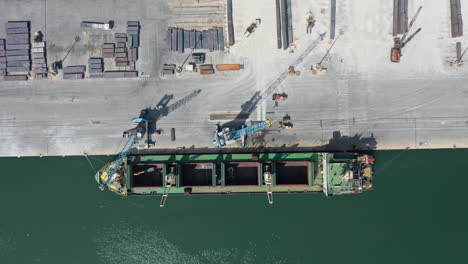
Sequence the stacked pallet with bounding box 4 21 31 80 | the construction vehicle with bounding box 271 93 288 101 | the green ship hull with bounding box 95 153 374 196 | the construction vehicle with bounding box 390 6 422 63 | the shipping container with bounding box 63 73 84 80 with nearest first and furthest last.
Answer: the green ship hull with bounding box 95 153 374 196
the construction vehicle with bounding box 390 6 422 63
the construction vehicle with bounding box 271 93 288 101
the shipping container with bounding box 63 73 84 80
the stacked pallet with bounding box 4 21 31 80

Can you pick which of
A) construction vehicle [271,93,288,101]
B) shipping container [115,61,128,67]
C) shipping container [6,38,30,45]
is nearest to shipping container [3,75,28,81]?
shipping container [6,38,30,45]

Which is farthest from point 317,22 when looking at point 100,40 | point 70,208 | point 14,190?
point 14,190

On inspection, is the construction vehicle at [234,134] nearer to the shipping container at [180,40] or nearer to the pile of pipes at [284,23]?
the pile of pipes at [284,23]

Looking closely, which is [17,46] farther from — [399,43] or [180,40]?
[399,43]

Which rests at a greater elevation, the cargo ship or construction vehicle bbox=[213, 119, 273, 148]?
construction vehicle bbox=[213, 119, 273, 148]

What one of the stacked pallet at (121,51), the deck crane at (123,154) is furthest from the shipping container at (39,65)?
the deck crane at (123,154)

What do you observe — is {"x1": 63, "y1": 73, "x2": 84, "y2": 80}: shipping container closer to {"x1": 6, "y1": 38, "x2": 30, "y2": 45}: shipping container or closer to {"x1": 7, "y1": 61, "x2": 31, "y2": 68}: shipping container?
{"x1": 7, "y1": 61, "x2": 31, "y2": 68}: shipping container

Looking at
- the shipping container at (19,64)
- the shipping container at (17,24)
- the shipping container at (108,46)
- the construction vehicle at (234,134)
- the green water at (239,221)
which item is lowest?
the green water at (239,221)
